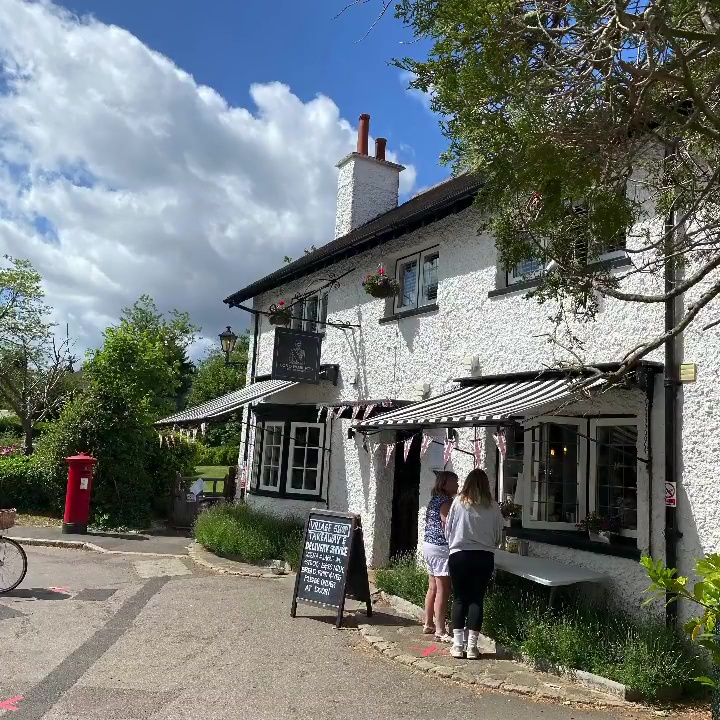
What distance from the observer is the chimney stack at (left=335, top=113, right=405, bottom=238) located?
658 inches

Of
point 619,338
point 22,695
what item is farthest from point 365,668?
point 619,338

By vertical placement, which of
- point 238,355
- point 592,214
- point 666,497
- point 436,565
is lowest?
point 436,565

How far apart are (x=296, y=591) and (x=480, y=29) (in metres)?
6.36

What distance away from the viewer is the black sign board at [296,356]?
486 inches

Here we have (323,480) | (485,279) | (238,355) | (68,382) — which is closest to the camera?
(485,279)

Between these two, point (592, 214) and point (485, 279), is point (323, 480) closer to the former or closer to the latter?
point (485, 279)

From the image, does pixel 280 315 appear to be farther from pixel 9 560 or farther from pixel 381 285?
pixel 9 560

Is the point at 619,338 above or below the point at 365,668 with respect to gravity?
above

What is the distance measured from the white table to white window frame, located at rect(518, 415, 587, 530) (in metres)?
0.53

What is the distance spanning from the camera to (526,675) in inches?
250

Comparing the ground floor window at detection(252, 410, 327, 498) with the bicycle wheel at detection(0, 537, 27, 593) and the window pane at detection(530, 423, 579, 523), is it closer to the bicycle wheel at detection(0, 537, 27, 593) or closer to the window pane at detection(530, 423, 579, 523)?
the window pane at detection(530, 423, 579, 523)

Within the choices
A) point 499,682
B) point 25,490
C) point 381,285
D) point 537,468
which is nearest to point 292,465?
point 381,285

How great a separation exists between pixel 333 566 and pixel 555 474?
2904mm

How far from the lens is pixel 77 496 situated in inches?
586
